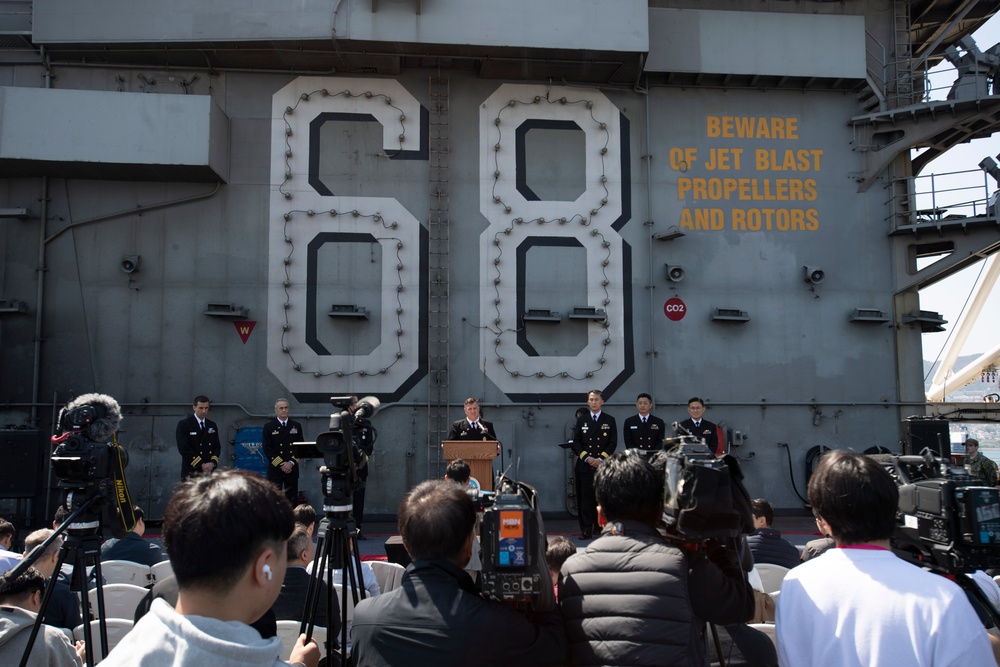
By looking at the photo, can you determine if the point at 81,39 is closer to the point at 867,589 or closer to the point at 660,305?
the point at 660,305

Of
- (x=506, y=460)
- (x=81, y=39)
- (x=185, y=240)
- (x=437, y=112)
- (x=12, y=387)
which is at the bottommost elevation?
(x=506, y=460)

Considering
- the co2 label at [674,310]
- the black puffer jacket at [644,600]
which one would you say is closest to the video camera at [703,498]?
the black puffer jacket at [644,600]

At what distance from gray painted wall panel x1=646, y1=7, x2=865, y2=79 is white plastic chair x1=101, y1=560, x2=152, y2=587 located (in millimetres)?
9572

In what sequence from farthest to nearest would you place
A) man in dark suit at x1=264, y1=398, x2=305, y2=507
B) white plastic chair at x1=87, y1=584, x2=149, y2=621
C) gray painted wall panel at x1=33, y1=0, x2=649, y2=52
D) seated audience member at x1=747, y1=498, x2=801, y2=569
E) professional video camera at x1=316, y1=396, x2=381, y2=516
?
gray painted wall panel at x1=33, y1=0, x2=649, y2=52 < man in dark suit at x1=264, y1=398, x2=305, y2=507 < seated audience member at x1=747, y1=498, x2=801, y2=569 < white plastic chair at x1=87, y1=584, x2=149, y2=621 < professional video camera at x1=316, y1=396, x2=381, y2=516

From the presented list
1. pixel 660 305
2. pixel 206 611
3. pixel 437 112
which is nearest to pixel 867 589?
pixel 206 611

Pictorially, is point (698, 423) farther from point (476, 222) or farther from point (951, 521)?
point (951, 521)

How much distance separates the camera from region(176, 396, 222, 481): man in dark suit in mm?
9117

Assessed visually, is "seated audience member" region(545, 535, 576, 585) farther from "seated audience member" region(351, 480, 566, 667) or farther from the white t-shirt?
the white t-shirt

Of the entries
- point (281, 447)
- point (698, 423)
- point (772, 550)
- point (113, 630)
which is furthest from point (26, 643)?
point (698, 423)

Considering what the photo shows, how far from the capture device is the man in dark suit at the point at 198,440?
912 centimetres

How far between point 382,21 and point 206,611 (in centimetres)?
981

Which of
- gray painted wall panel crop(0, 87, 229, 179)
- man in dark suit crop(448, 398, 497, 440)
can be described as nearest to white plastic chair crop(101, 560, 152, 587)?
man in dark suit crop(448, 398, 497, 440)

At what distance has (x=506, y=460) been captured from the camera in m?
10.4

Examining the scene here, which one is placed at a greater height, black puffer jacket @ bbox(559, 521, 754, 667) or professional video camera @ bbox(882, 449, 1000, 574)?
professional video camera @ bbox(882, 449, 1000, 574)
